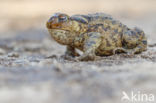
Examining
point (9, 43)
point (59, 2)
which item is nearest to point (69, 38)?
point (9, 43)

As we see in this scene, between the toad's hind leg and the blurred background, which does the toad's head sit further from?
the blurred background

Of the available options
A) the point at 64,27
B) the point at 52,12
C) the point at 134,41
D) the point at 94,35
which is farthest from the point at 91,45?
the point at 52,12

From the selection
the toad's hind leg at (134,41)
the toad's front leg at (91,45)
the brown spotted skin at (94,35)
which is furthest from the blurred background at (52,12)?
the toad's front leg at (91,45)

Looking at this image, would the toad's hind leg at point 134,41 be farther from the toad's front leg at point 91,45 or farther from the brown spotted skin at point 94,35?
the toad's front leg at point 91,45

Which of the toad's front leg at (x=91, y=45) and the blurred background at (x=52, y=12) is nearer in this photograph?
the toad's front leg at (x=91, y=45)

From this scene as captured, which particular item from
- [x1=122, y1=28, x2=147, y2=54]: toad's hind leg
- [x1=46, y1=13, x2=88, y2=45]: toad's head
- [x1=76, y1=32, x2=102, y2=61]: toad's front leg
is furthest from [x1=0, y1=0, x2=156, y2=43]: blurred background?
[x1=76, y1=32, x2=102, y2=61]: toad's front leg

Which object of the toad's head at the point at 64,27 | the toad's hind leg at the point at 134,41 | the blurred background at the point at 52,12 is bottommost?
the blurred background at the point at 52,12

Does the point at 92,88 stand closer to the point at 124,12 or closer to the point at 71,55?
the point at 71,55

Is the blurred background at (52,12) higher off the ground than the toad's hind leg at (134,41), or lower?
lower

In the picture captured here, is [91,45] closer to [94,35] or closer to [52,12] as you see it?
[94,35]
